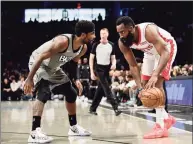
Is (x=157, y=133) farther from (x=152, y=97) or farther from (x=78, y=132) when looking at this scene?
(x=78, y=132)

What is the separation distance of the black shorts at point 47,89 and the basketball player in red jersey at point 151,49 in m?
0.67

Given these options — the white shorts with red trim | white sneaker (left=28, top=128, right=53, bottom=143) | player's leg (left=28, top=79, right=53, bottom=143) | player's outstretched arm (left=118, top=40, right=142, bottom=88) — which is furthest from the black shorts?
the white shorts with red trim

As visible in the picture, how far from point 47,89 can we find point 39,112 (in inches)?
9.7

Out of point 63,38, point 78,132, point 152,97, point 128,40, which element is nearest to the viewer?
point 152,97

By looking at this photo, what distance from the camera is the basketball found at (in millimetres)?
3412

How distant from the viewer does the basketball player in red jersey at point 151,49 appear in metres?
3.51

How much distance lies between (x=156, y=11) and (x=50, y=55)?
15969mm

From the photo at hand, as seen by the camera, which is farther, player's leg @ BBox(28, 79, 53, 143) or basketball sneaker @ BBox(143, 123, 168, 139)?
basketball sneaker @ BBox(143, 123, 168, 139)

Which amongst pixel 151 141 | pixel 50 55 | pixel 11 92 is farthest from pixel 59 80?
pixel 11 92

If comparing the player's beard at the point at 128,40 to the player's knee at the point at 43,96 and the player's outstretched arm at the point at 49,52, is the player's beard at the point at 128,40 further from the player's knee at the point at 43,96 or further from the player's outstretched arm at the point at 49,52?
the player's knee at the point at 43,96

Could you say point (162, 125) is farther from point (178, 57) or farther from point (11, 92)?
point (178, 57)

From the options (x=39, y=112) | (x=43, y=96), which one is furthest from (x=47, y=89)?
(x=39, y=112)

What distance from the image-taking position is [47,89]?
370cm

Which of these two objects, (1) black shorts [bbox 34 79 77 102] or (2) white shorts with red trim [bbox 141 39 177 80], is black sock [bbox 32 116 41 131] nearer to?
(1) black shorts [bbox 34 79 77 102]
